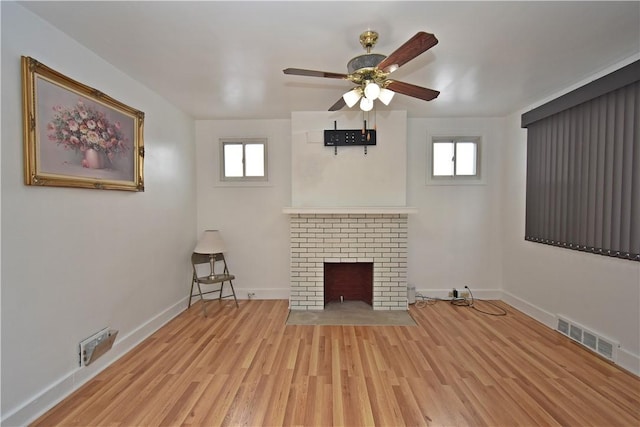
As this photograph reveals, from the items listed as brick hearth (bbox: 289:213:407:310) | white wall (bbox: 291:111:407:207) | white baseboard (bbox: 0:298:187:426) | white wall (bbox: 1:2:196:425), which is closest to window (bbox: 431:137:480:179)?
white wall (bbox: 291:111:407:207)

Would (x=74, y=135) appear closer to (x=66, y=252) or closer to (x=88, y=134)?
(x=88, y=134)

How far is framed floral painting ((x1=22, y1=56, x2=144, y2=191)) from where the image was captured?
1.66 metres

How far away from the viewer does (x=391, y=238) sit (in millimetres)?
3521

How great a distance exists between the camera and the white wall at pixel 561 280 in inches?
86.8

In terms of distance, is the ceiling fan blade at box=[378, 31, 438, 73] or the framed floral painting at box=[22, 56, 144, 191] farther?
the framed floral painting at box=[22, 56, 144, 191]

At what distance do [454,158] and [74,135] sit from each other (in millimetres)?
4166

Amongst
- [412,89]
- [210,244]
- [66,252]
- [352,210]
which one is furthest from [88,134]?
[352,210]

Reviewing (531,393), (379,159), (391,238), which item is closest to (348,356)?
(531,393)

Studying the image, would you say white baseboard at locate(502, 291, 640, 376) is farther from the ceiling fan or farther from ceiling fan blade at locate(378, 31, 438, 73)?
ceiling fan blade at locate(378, 31, 438, 73)

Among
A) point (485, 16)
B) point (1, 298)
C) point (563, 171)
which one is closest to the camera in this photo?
point (1, 298)

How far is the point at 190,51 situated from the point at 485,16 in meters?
2.09

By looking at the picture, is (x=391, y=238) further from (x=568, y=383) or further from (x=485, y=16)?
(x=485, y=16)

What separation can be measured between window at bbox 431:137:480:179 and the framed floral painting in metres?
3.67

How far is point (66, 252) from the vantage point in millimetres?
1899
